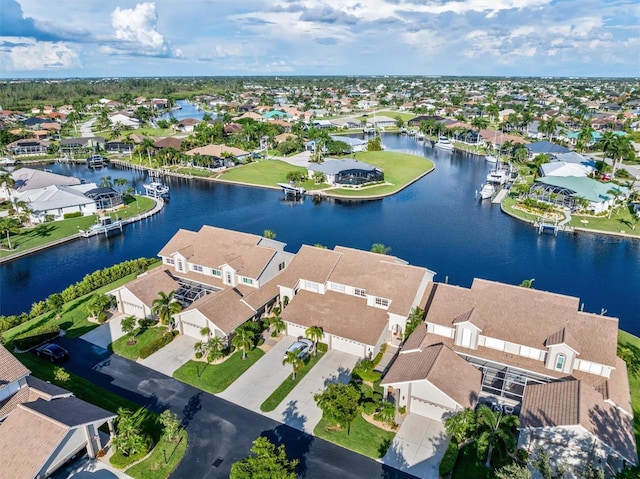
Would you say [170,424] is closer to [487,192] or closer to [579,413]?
[579,413]

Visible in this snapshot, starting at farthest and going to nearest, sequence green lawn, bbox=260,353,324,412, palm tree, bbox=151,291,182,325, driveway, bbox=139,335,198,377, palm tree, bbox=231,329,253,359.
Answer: palm tree, bbox=151,291,182,325 → palm tree, bbox=231,329,253,359 → driveway, bbox=139,335,198,377 → green lawn, bbox=260,353,324,412

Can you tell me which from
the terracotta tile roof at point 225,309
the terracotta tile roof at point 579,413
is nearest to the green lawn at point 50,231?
the terracotta tile roof at point 225,309

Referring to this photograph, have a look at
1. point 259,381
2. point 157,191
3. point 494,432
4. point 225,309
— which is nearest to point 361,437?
point 494,432

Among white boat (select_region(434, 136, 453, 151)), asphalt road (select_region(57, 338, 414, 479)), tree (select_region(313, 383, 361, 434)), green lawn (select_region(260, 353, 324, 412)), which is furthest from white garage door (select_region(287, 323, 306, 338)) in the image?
white boat (select_region(434, 136, 453, 151))

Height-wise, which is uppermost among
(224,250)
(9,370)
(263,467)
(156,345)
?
(224,250)

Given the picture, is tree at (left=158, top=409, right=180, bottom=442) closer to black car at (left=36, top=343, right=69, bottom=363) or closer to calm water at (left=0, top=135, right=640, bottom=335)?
black car at (left=36, top=343, right=69, bottom=363)

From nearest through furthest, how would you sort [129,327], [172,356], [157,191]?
[172,356] → [129,327] → [157,191]
